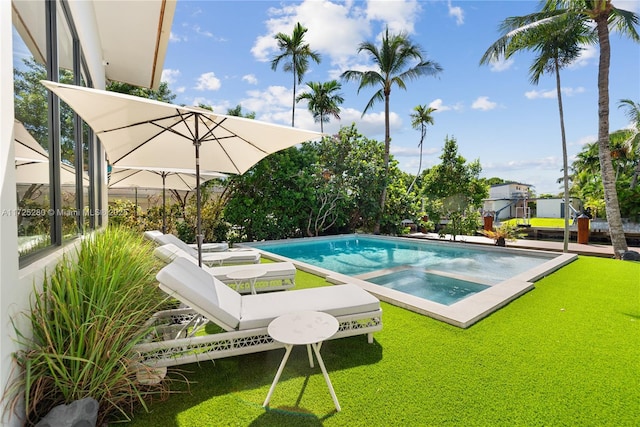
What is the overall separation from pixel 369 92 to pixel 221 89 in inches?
325

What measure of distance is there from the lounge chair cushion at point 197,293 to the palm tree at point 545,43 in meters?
13.6

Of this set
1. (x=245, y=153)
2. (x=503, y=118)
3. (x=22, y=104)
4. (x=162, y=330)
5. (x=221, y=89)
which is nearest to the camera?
(x=22, y=104)

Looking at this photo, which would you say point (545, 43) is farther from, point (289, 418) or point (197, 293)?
point (289, 418)

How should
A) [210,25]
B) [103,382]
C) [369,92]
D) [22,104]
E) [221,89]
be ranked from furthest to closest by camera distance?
[369,92] → [221,89] → [210,25] → [22,104] → [103,382]

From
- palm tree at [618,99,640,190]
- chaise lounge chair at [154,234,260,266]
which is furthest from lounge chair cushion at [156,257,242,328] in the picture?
palm tree at [618,99,640,190]

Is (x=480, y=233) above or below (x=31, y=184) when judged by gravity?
below

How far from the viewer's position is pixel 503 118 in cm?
2180

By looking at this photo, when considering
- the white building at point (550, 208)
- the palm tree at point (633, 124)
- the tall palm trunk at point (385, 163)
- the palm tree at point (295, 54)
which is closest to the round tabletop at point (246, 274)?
the tall palm trunk at point (385, 163)

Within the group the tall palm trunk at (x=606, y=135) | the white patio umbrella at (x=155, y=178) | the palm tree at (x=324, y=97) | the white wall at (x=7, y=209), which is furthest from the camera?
the palm tree at (x=324, y=97)

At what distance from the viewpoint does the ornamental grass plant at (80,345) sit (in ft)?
6.65

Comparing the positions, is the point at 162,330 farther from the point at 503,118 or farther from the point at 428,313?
the point at 503,118

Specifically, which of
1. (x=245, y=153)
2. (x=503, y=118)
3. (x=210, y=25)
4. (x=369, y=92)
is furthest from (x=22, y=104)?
(x=503, y=118)

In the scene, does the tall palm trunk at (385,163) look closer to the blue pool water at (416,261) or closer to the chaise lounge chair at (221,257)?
the blue pool water at (416,261)

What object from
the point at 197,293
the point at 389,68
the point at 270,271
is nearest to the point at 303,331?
the point at 197,293
